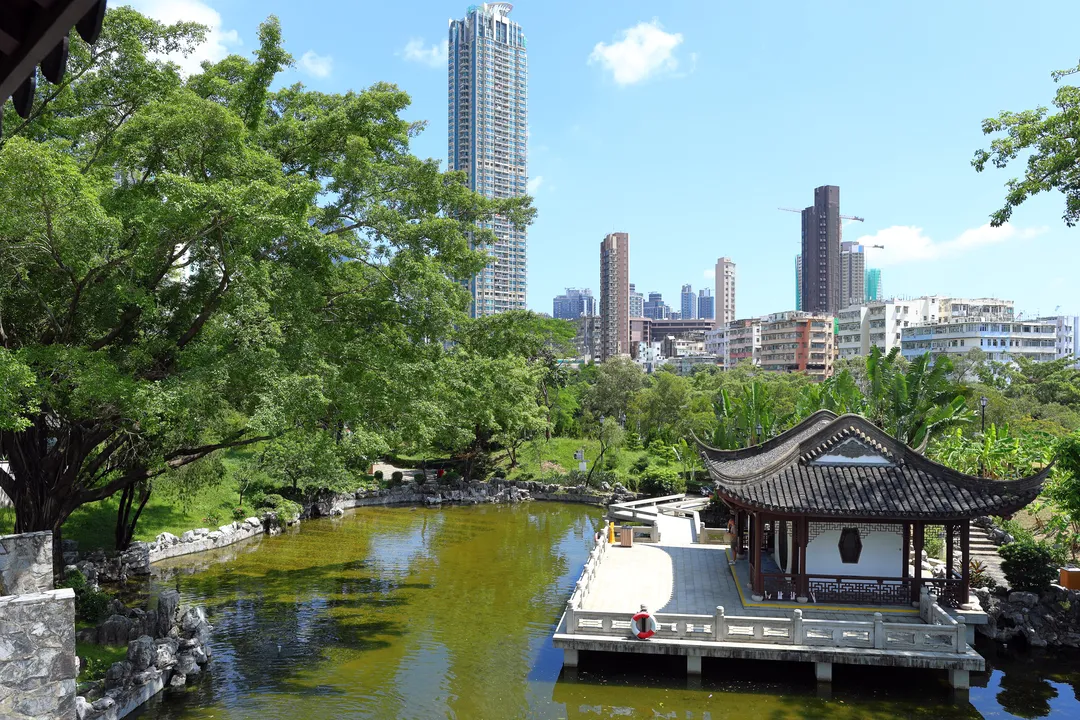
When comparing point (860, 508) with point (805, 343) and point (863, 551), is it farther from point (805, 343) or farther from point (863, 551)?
point (805, 343)

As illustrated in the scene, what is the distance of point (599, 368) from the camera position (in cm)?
6316

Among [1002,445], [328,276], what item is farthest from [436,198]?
[1002,445]

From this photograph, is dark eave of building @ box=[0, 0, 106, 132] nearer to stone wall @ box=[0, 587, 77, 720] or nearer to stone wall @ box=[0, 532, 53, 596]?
stone wall @ box=[0, 587, 77, 720]

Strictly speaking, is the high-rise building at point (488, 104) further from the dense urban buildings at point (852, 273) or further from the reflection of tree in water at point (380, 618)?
the dense urban buildings at point (852, 273)

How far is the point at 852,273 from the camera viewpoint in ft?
602

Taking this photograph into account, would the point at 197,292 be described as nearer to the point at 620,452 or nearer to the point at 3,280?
the point at 3,280

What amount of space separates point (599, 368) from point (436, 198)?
4431 cm

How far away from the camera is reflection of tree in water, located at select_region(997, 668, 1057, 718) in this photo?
14.0 metres

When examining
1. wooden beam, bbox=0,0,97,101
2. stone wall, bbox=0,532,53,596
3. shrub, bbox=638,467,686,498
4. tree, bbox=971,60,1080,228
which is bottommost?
shrub, bbox=638,467,686,498

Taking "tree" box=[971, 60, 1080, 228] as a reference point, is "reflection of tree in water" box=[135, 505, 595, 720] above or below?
below

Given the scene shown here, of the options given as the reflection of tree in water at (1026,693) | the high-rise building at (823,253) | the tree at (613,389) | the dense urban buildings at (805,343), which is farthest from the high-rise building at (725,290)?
the reflection of tree in water at (1026,693)

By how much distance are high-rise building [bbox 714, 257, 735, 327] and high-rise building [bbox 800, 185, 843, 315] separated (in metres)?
28.1

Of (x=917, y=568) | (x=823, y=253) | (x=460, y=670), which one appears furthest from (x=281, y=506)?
(x=823, y=253)

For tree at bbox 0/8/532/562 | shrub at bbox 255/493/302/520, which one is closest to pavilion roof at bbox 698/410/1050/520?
tree at bbox 0/8/532/562
